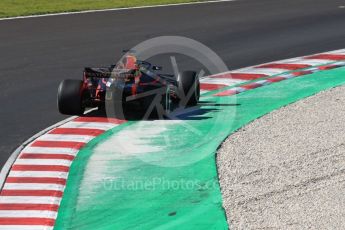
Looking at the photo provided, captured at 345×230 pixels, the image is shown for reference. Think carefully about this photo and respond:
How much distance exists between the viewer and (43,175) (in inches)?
500

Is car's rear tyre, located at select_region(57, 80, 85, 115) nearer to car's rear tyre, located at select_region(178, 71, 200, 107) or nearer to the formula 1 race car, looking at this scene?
the formula 1 race car

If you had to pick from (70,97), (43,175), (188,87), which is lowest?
(43,175)

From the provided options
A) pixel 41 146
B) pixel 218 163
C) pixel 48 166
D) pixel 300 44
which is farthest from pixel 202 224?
pixel 300 44

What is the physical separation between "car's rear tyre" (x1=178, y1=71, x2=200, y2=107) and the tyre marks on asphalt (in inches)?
57.9

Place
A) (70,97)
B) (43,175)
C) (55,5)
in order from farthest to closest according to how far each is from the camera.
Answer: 1. (55,5)
2. (70,97)
3. (43,175)

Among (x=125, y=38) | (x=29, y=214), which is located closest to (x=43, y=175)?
(x=29, y=214)

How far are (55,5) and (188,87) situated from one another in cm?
1379

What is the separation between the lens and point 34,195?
11883 mm

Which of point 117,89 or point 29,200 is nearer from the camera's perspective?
point 29,200

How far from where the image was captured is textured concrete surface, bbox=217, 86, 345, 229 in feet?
35.2

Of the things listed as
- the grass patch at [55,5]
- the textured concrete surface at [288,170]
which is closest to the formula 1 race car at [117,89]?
the textured concrete surface at [288,170]

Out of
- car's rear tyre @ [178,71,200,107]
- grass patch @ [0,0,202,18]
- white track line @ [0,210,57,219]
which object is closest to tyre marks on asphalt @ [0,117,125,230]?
white track line @ [0,210,57,219]

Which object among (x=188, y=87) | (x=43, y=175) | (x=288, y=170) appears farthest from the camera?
(x=188, y=87)

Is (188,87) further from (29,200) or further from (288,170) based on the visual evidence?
(29,200)
